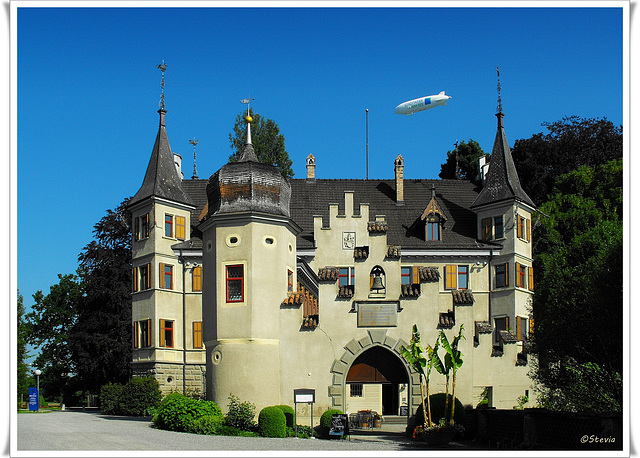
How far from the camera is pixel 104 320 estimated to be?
173 feet

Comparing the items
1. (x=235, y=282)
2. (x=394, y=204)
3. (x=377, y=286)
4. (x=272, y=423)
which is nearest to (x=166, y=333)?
(x=394, y=204)

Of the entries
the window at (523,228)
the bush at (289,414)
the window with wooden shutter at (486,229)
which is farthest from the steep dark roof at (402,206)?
the bush at (289,414)

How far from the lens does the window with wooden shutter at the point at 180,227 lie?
46.2 m

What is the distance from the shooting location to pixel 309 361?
1183 inches

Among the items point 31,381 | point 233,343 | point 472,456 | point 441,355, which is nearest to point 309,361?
point 233,343

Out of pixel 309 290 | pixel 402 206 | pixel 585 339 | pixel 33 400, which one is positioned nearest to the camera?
pixel 585 339

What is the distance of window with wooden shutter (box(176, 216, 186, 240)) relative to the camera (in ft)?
152

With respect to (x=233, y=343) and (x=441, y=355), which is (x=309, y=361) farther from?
(x=441, y=355)

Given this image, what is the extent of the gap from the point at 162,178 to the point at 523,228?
19.7m

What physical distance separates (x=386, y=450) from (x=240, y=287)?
9.16 m

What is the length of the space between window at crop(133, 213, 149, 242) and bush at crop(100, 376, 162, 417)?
27.1 ft

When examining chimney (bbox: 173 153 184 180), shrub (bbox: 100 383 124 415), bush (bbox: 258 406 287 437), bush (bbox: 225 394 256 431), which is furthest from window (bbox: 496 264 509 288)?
bush (bbox: 258 406 287 437)

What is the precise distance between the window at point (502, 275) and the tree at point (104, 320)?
2180 cm

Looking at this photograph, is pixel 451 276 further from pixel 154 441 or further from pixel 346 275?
pixel 154 441
